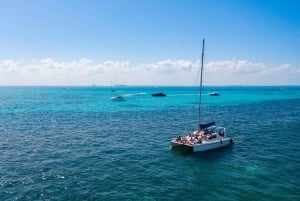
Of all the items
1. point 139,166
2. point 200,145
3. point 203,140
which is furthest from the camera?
point 203,140

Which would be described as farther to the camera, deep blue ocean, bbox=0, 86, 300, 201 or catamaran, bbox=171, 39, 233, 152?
catamaran, bbox=171, 39, 233, 152

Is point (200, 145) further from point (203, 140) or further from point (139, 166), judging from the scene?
point (139, 166)

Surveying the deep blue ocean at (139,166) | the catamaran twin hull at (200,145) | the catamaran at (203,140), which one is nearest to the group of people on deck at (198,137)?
the catamaran at (203,140)

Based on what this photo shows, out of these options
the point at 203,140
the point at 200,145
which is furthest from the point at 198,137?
the point at 200,145

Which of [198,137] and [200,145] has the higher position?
[198,137]

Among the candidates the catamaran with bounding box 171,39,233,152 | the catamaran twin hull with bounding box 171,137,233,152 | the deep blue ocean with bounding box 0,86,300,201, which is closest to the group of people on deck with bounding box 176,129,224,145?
the catamaran with bounding box 171,39,233,152

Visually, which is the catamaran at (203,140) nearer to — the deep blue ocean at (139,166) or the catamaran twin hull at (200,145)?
the catamaran twin hull at (200,145)

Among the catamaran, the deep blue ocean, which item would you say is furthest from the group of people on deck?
the deep blue ocean

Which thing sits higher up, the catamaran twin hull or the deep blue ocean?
the catamaran twin hull

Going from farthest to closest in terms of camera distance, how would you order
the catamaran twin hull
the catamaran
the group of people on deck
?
1. the group of people on deck
2. the catamaran
3. the catamaran twin hull

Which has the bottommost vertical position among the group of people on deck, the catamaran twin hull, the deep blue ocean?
the deep blue ocean

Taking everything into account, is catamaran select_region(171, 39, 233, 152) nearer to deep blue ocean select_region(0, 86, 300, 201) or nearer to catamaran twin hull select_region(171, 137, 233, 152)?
catamaran twin hull select_region(171, 137, 233, 152)

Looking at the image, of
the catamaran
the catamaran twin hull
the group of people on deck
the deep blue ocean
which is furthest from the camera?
the group of people on deck

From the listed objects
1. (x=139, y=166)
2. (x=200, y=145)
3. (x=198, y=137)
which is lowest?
(x=139, y=166)
